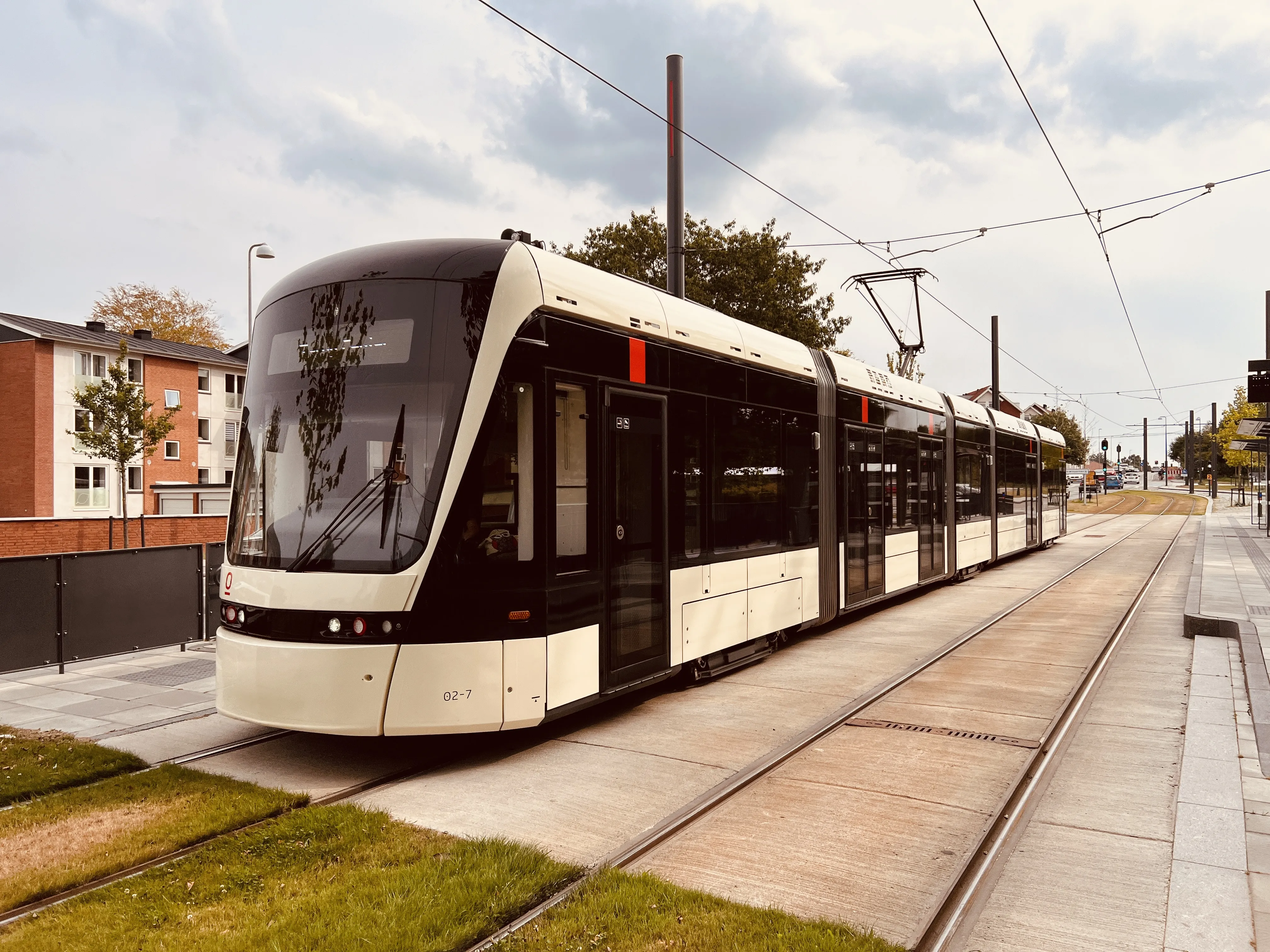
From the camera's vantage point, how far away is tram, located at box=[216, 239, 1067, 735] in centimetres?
562

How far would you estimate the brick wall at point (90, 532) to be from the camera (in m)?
25.8

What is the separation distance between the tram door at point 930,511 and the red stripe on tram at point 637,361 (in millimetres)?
8208

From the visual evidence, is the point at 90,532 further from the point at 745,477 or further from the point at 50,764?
the point at 745,477

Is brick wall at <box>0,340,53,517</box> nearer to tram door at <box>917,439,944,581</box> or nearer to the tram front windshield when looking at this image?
tram door at <box>917,439,944,581</box>

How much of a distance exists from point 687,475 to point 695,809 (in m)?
3.11

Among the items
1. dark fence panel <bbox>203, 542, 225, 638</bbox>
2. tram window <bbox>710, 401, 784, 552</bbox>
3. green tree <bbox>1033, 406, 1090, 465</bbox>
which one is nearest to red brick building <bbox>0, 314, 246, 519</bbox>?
dark fence panel <bbox>203, 542, 225, 638</bbox>

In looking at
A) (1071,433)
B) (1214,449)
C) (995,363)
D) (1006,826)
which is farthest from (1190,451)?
(1006,826)

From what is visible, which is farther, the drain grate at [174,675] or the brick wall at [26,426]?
the brick wall at [26,426]

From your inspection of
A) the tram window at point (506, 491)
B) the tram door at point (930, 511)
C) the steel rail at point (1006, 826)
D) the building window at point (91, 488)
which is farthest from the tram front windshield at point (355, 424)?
the building window at point (91, 488)

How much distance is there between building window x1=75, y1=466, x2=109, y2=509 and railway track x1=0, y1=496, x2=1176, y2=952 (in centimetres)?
4315

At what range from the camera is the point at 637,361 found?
280 inches

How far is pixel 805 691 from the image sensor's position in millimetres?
8281

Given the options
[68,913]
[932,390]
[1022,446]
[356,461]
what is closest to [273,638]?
[356,461]

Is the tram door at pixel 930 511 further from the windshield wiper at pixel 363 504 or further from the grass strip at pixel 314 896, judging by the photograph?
the grass strip at pixel 314 896
